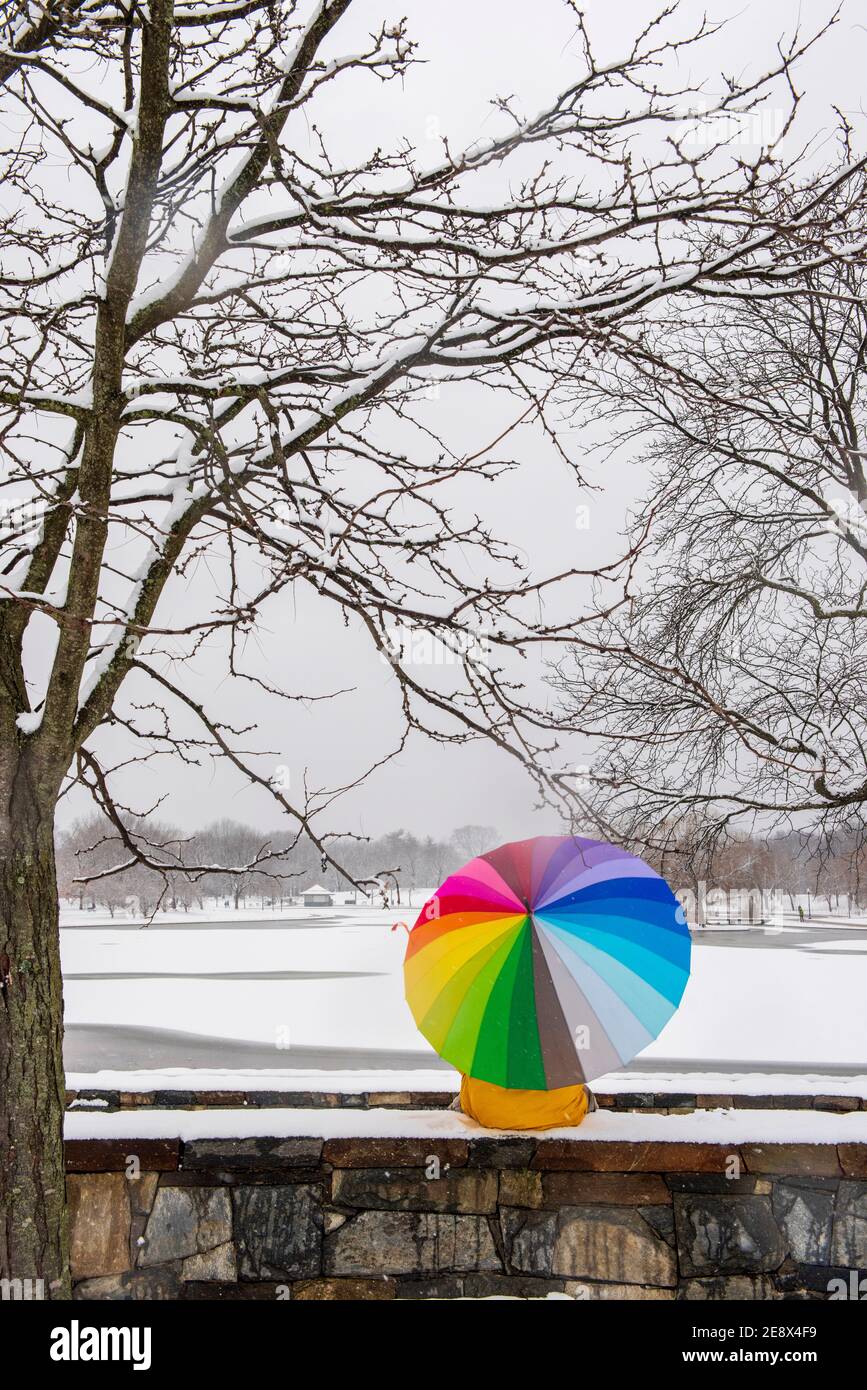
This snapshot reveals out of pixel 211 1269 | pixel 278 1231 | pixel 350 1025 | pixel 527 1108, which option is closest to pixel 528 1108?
pixel 527 1108

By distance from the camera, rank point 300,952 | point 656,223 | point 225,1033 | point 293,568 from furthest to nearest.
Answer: point 300,952, point 225,1033, point 656,223, point 293,568

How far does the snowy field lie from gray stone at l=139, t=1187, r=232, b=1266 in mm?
1027

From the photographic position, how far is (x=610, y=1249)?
3693 millimetres

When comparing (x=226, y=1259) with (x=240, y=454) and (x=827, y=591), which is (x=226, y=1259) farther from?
(x=827, y=591)

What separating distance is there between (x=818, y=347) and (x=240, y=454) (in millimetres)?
7346

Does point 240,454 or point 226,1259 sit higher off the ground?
point 240,454

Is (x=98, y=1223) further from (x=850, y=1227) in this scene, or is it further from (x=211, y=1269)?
(x=850, y=1227)

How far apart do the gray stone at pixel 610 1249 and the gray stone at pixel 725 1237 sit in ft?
0.29

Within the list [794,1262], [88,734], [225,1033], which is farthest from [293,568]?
[225,1033]

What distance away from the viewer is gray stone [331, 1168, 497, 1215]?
12.3 ft

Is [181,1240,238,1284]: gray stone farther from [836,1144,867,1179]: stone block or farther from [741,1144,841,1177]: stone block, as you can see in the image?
[836,1144,867,1179]: stone block

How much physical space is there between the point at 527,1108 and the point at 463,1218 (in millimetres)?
459

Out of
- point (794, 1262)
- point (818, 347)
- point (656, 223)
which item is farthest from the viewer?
point (818, 347)
